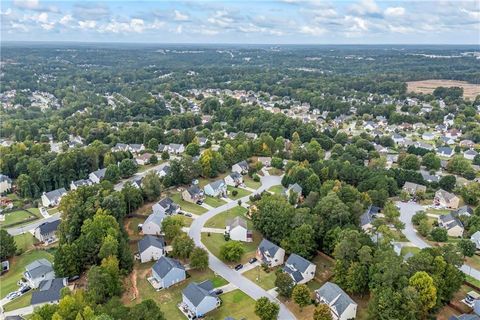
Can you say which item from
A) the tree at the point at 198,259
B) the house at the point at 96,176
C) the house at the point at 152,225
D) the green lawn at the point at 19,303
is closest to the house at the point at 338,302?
the tree at the point at 198,259

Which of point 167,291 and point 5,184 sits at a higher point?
point 167,291

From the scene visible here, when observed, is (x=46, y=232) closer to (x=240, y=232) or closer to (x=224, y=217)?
(x=224, y=217)

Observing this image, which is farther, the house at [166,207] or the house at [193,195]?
the house at [193,195]

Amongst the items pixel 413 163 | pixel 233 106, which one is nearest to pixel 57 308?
pixel 413 163

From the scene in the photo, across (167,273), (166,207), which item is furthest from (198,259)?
(166,207)

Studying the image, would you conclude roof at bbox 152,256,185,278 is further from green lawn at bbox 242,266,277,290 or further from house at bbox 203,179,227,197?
house at bbox 203,179,227,197

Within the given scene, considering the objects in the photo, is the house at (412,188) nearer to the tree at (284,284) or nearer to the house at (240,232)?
the house at (240,232)
